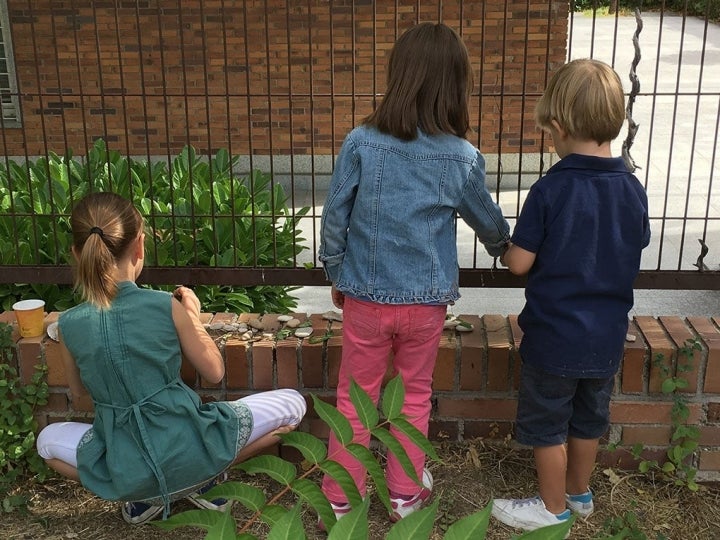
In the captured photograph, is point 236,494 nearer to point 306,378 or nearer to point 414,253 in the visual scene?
point 414,253

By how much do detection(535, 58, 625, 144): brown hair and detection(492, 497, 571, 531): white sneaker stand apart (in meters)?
1.25

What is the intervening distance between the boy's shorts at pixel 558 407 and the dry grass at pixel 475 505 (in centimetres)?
35

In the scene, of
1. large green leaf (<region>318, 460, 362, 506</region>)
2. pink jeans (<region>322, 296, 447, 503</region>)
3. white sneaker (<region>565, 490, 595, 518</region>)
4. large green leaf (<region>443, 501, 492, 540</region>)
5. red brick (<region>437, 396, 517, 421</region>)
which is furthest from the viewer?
red brick (<region>437, 396, 517, 421</region>)

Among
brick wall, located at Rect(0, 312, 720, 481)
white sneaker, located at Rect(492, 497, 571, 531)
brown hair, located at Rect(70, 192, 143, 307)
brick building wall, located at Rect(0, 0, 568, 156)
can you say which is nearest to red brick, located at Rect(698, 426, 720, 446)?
brick wall, located at Rect(0, 312, 720, 481)

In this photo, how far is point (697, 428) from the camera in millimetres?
2992

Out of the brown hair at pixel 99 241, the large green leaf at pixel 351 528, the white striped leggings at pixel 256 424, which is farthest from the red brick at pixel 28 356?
the large green leaf at pixel 351 528

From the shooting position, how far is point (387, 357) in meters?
2.80

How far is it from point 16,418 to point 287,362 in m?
1.02

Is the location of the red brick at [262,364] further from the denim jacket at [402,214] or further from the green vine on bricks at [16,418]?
the green vine on bricks at [16,418]

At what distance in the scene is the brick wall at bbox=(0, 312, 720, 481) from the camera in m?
2.99

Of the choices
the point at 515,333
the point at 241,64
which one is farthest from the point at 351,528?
the point at 241,64

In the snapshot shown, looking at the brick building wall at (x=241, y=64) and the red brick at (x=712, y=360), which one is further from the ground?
the brick building wall at (x=241, y=64)

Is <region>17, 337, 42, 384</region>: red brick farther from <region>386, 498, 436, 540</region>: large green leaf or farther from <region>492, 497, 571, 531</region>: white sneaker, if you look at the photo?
<region>386, 498, 436, 540</region>: large green leaf

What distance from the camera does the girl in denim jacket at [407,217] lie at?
2445 mm
